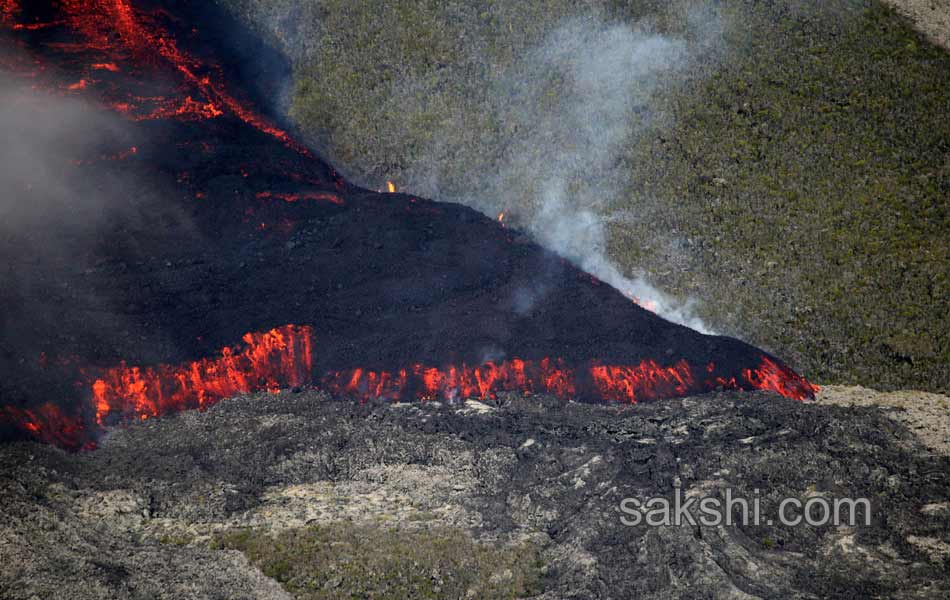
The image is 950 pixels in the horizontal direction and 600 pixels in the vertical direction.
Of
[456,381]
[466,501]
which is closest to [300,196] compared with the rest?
[456,381]

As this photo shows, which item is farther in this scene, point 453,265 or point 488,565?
point 453,265

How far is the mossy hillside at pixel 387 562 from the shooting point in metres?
10.0

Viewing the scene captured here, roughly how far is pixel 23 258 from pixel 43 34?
813 cm

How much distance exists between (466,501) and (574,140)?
10.8 metres

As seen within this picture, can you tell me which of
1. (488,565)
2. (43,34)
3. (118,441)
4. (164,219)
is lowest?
(488,565)

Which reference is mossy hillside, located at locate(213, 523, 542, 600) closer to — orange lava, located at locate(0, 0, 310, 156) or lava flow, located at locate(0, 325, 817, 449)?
lava flow, located at locate(0, 325, 817, 449)

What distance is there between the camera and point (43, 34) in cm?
2092

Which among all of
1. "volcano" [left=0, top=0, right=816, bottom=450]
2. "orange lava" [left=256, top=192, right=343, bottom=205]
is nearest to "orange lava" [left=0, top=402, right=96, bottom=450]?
"volcano" [left=0, top=0, right=816, bottom=450]

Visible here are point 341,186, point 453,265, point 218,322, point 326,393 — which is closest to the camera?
point 326,393

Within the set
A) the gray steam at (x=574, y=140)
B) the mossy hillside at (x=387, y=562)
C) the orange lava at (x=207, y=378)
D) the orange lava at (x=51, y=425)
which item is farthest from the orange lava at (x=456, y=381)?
the orange lava at (x=51, y=425)

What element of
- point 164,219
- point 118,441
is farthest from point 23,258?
point 118,441

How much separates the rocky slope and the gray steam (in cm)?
423

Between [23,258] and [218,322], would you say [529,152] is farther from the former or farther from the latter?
[23,258]

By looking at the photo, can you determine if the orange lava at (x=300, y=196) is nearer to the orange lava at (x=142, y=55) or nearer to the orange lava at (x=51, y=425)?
the orange lava at (x=142, y=55)
